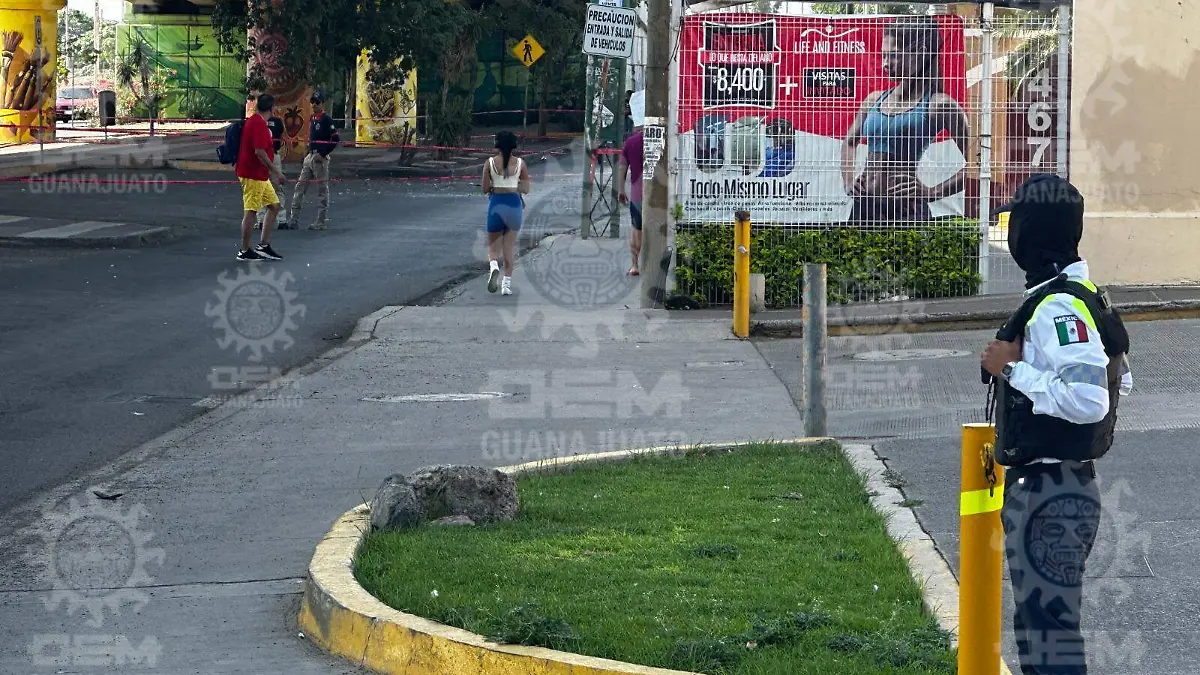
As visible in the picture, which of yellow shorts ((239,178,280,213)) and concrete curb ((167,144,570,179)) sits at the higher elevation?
concrete curb ((167,144,570,179))

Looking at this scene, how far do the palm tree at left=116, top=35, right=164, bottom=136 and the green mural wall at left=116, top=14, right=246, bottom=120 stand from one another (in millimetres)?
327

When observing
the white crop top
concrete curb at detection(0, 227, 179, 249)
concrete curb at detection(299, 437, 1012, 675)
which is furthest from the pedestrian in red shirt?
concrete curb at detection(299, 437, 1012, 675)

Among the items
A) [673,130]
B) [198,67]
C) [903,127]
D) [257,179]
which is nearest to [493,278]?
[673,130]

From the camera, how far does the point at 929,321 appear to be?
14.0 meters

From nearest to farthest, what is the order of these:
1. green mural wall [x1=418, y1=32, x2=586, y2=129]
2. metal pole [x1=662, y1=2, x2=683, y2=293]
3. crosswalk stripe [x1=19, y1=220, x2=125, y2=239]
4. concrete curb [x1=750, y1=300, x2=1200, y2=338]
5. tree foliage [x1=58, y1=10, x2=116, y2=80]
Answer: concrete curb [x1=750, y1=300, x2=1200, y2=338], metal pole [x1=662, y1=2, x2=683, y2=293], crosswalk stripe [x1=19, y1=220, x2=125, y2=239], green mural wall [x1=418, y1=32, x2=586, y2=129], tree foliage [x1=58, y1=10, x2=116, y2=80]

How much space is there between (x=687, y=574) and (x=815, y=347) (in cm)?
311

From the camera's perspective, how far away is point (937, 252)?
50.4ft

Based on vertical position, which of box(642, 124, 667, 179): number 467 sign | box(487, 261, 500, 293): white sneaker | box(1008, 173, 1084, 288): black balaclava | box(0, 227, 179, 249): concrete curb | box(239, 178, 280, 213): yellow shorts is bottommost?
box(487, 261, 500, 293): white sneaker

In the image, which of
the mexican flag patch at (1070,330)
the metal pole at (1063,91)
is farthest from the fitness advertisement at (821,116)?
the mexican flag patch at (1070,330)

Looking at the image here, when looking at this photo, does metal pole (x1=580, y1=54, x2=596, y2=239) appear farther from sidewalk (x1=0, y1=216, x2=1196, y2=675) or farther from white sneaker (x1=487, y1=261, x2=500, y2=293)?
sidewalk (x1=0, y1=216, x2=1196, y2=675)

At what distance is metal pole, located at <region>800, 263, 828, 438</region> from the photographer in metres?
9.14

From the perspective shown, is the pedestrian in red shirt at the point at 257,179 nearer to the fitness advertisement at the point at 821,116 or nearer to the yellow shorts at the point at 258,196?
the yellow shorts at the point at 258,196

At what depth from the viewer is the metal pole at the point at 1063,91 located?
592 inches

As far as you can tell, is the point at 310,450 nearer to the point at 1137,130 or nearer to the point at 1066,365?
the point at 1066,365
